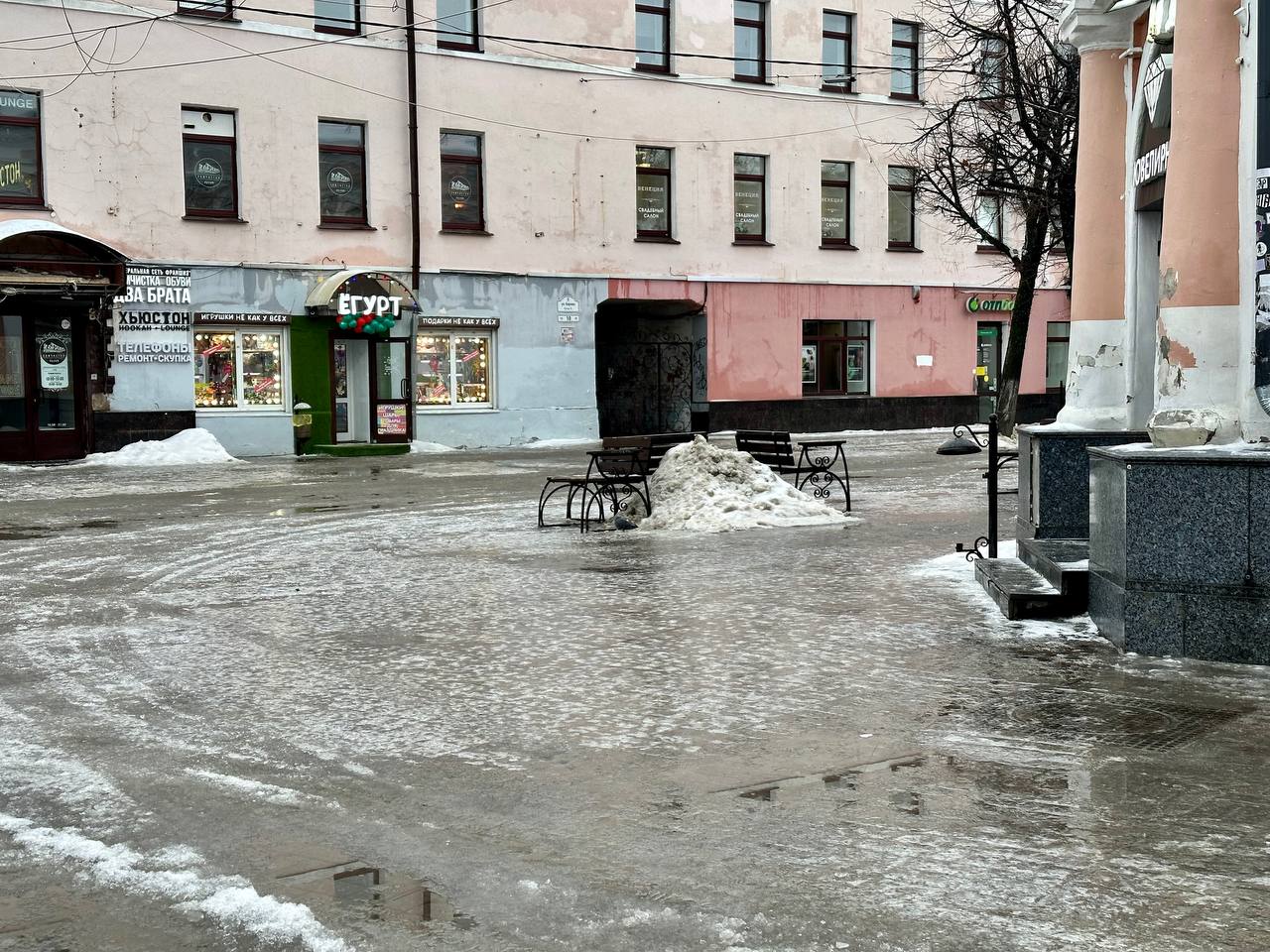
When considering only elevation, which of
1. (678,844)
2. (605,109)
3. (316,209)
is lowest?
(678,844)

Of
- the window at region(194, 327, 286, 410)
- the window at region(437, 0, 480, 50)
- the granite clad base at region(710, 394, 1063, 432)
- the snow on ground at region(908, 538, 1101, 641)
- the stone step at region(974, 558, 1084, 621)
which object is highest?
the window at region(437, 0, 480, 50)

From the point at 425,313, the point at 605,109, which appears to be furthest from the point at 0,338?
the point at 605,109

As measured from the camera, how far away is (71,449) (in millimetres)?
26438

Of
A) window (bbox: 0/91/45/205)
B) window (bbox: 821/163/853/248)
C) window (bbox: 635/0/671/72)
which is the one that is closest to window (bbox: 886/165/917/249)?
window (bbox: 821/163/853/248)

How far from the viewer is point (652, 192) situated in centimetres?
3306

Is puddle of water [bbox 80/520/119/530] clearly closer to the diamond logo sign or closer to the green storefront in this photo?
the diamond logo sign

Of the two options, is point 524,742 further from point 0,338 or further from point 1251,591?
point 0,338

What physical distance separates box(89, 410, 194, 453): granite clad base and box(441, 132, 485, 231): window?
6723mm

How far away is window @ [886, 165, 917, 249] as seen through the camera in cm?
3644

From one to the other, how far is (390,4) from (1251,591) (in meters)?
24.8

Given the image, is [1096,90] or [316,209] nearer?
[1096,90]

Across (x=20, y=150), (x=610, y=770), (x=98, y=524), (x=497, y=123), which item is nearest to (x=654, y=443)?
(x=98, y=524)

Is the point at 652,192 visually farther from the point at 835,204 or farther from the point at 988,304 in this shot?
the point at 988,304

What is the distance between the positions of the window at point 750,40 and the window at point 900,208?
4384mm
